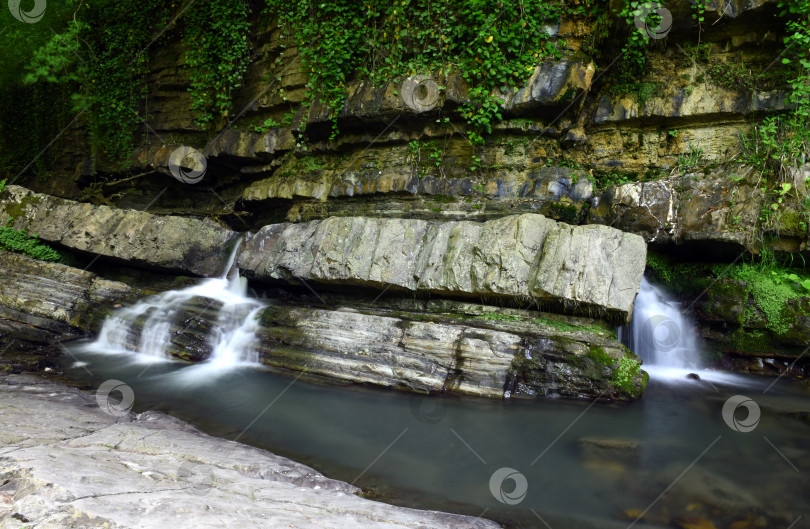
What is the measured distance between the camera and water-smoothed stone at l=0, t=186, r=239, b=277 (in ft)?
31.1

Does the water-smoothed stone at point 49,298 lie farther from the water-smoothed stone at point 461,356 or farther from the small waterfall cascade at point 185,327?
the water-smoothed stone at point 461,356

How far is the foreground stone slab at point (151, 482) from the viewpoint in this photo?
230 centimetres

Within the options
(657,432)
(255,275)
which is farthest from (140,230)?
(657,432)

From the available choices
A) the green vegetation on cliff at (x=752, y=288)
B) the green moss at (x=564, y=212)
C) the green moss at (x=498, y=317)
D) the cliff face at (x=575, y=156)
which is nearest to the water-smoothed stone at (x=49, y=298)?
the cliff face at (x=575, y=156)

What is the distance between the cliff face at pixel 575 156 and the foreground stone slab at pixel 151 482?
368 cm

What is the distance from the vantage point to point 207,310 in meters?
7.86

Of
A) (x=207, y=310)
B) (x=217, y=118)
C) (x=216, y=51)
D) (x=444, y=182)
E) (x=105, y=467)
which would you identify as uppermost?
(x=216, y=51)

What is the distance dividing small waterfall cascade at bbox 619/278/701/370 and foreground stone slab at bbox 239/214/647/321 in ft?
4.38

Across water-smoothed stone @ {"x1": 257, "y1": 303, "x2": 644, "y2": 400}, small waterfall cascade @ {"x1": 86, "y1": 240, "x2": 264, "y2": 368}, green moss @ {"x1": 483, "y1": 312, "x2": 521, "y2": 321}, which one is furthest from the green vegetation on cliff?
small waterfall cascade @ {"x1": 86, "y1": 240, "x2": 264, "y2": 368}

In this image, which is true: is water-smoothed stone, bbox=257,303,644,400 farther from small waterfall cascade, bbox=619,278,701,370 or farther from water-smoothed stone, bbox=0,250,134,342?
water-smoothed stone, bbox=0,250,134,342

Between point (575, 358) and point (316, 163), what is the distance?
23.0 ft

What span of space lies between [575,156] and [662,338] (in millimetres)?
3591

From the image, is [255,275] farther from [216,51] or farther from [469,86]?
[216,51]

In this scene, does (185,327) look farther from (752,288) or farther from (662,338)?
(752,288)
